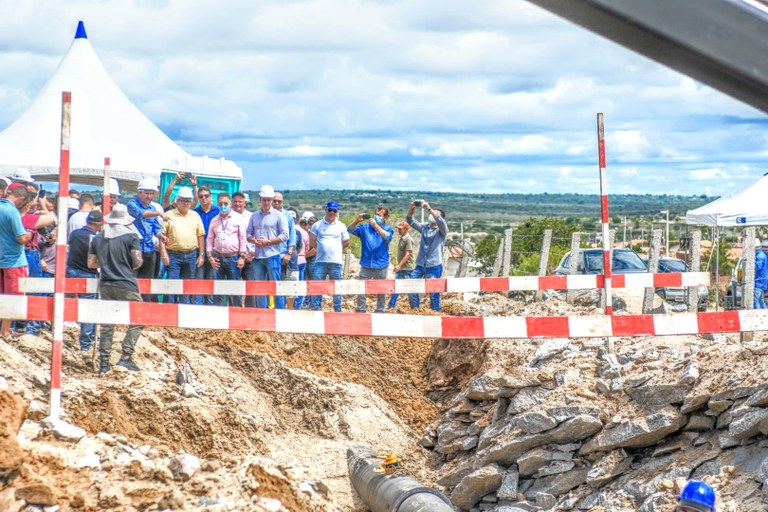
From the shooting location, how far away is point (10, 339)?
935 cm

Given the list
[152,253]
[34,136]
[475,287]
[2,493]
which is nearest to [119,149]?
[34,136]

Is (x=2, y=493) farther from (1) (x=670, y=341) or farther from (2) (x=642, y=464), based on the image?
(1) (x=670, y=341)

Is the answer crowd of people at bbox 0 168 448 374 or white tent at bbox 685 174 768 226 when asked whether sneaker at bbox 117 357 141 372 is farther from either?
white tent at bbox 685 174 768 226

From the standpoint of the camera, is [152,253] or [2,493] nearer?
[2,493]

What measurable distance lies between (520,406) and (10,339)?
208 inches

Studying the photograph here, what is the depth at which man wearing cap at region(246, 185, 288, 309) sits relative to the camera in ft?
44.5

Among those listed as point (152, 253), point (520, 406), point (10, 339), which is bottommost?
point (520, 406)

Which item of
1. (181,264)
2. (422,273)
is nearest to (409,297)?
(422,273)

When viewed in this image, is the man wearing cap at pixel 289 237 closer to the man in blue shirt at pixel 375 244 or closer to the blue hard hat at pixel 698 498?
the man in blue shirt at pixel 375 244

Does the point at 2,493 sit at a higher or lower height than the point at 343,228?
A: lower

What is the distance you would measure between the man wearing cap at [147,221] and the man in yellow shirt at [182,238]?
0.28m

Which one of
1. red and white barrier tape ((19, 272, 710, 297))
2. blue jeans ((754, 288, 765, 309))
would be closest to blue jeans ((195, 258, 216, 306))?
red and white barrier tape ((19, 272, 710, 297))

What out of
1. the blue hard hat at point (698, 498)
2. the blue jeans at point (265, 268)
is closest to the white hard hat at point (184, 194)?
the blue jeans at point (265, 268)

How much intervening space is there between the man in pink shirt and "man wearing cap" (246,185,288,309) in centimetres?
18
